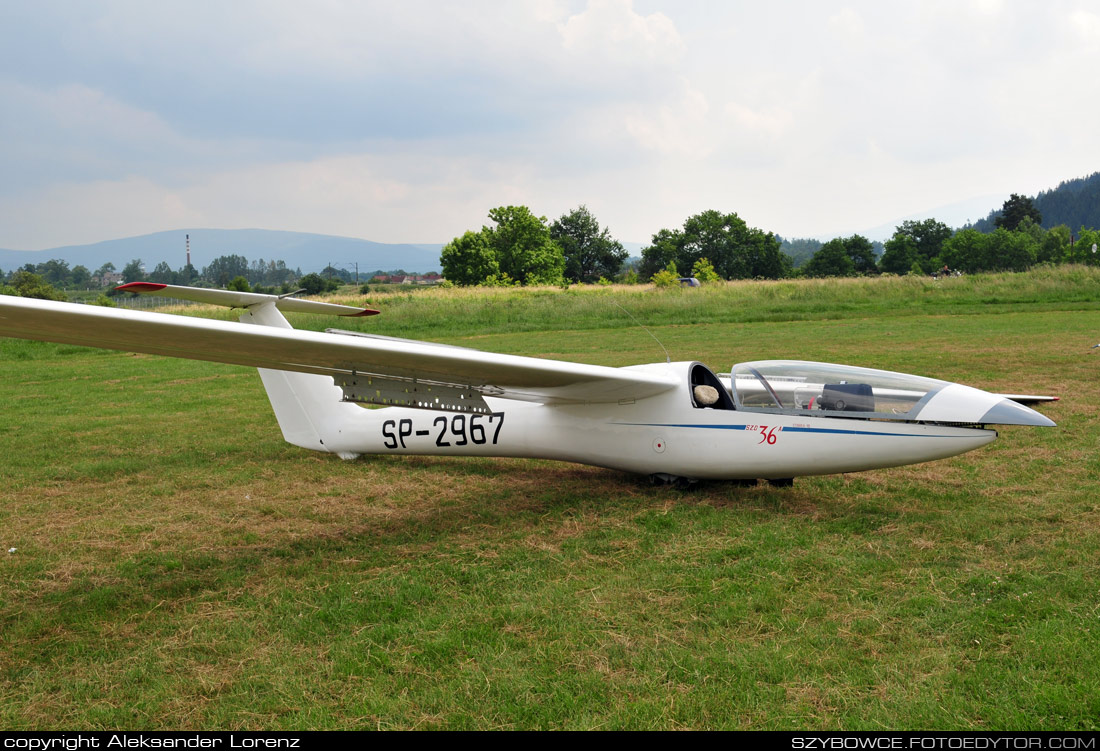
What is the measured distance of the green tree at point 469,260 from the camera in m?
99.1

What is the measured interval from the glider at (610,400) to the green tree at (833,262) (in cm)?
14048

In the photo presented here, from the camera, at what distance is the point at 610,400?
704 centimetres

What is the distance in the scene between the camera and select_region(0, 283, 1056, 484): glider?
501 cm

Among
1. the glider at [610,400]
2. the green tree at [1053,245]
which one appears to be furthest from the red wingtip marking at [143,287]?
the green tree at [1053,245]

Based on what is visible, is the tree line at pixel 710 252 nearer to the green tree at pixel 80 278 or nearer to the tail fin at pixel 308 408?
the green tree at pixel 80 278

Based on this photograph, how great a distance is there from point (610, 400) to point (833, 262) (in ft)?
471

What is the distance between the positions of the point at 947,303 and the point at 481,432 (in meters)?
29.6

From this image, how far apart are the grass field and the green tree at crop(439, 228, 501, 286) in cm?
9029

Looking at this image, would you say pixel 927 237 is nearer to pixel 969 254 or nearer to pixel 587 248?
pixel 969 254

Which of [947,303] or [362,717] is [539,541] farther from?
→ [947,303]

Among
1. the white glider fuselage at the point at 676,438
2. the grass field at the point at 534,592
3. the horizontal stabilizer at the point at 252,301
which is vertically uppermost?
the horizontal stabilizer at the point at 252,301

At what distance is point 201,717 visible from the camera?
3.50 m

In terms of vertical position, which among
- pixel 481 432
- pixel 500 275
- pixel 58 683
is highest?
pixel 500 275
